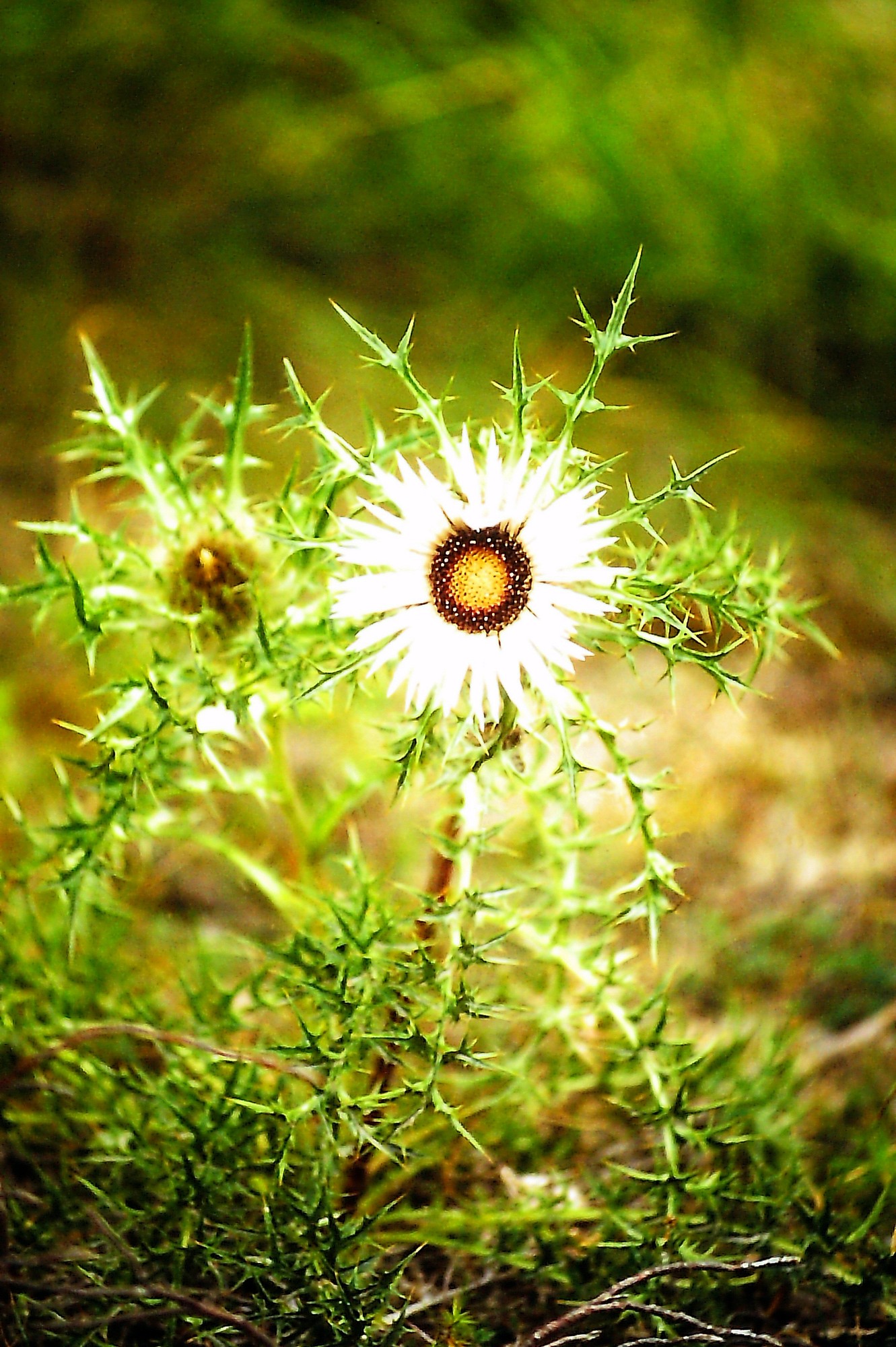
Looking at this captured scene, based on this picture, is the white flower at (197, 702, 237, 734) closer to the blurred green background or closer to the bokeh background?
the bokeh background

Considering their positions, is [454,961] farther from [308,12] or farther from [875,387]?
[308,12]

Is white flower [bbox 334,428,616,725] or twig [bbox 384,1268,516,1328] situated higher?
white flower [bbox 334,428,616,725]

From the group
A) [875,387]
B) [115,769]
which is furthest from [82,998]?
[875,387]

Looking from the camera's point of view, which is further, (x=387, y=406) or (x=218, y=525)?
(x=387, y=406)

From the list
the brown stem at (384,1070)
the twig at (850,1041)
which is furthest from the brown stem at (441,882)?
the twig at (850,1041)

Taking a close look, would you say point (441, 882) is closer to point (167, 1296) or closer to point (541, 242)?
point (167, 1296)

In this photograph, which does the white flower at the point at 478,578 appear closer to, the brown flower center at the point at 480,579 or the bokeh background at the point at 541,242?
the brown flower center at the point at 480,579

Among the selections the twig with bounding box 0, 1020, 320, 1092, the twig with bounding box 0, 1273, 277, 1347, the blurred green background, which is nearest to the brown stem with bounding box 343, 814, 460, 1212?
the twig with bounding box 0, 1020, 320, 1092
